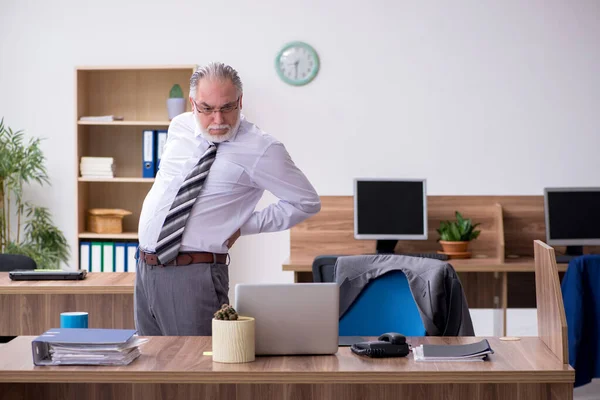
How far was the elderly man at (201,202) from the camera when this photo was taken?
261 cm

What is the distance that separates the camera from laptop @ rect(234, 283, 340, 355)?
209cm

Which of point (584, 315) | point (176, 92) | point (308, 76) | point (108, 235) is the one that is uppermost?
point (308, 76)

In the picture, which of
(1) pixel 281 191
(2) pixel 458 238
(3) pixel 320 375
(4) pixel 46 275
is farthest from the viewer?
(2) pixel 458 238

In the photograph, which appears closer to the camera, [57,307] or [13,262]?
[57,307]

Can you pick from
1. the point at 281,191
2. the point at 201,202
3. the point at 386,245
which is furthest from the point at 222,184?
the point at 386,245

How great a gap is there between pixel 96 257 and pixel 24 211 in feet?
2.53

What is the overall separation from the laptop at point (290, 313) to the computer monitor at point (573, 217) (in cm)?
298

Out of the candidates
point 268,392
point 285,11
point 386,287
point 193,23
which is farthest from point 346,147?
point 268,392

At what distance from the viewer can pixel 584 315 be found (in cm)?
393

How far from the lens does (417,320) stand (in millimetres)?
2713

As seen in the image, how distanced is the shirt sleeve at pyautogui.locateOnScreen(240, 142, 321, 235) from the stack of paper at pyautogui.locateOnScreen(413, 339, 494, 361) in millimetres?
797

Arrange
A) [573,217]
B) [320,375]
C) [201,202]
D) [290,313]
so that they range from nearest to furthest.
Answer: [320,375] → [290,313] → [201,202] → [573,217]

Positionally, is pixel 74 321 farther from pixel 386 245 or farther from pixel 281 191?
pixel 386 245

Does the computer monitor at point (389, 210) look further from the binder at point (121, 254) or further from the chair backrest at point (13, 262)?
the chair backrest at point (13, 262)
